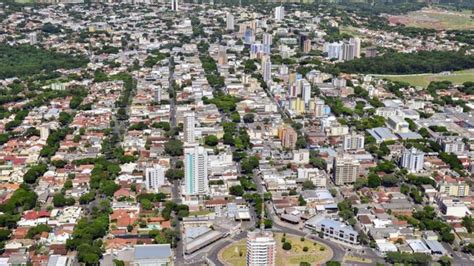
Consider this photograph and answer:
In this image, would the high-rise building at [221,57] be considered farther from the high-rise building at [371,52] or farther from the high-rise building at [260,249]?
the high-rise building at [260,249]

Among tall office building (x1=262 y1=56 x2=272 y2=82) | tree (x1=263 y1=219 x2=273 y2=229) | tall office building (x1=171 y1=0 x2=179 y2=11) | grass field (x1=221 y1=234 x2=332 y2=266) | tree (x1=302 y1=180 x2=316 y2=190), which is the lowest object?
grass field (x1=221 y1=234 x2=332 y2=266)

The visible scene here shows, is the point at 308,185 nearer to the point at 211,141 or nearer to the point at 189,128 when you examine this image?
the point at 211,141

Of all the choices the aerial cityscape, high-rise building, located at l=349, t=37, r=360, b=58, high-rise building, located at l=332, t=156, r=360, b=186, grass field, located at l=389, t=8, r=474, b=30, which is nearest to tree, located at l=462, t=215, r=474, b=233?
the aerial cityscape

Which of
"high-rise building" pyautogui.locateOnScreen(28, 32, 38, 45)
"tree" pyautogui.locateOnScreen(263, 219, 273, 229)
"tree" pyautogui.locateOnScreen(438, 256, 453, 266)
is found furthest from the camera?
"high-rise building" pyautogui.locateOnScreen(28, 32, 38, 45)

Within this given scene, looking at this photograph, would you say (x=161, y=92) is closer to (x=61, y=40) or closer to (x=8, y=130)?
(x=8, y=130)

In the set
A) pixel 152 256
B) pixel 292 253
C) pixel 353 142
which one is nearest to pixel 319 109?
pixel 353 142

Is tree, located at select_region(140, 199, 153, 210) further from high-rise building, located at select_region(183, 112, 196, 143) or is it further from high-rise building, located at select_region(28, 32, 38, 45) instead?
high-rise building, located at select_region(28, 32, 38, 45)
